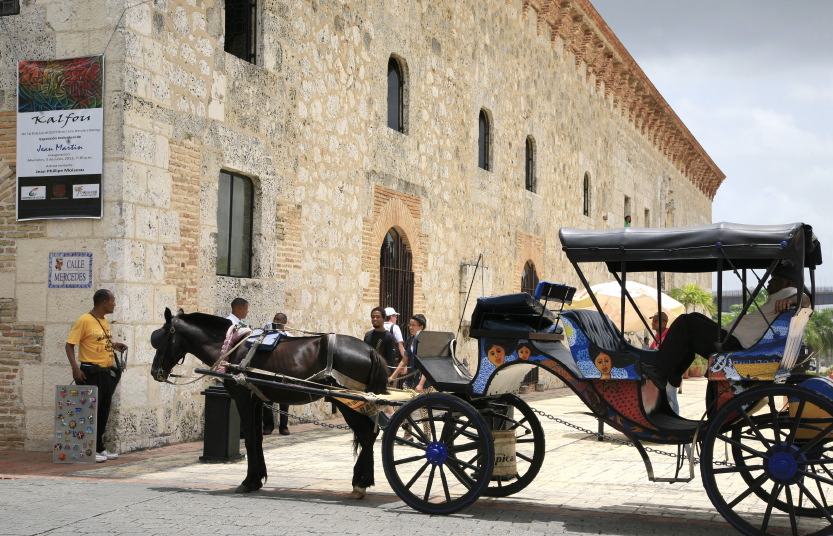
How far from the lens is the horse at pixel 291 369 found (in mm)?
7414

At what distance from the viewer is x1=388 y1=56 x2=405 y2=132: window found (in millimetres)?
15430

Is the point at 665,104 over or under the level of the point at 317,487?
over

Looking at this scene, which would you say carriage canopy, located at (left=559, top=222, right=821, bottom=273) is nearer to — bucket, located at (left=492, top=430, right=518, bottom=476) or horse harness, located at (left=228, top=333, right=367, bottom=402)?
bucket, located at (left=492, top=430, right=518, bottom=476)

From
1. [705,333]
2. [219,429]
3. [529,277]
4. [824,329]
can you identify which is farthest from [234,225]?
[824,329]

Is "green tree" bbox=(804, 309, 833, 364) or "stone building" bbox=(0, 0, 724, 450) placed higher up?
"stone building" bbox=(0, 0, 724, 450)

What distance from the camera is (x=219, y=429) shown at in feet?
29.9

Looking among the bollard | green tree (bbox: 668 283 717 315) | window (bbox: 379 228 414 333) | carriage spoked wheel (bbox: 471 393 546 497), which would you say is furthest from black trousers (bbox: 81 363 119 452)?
green tree (bbox: 668 283 717 315)

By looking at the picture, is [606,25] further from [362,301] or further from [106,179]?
[106,179]

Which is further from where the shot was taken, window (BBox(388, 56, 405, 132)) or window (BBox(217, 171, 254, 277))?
window (BBox(388, 56, 405, 132))

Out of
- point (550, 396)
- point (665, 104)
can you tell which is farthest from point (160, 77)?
point (665, 104)

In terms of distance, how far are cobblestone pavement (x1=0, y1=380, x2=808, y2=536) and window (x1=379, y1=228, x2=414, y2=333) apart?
5097 mm

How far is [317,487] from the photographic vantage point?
783cm

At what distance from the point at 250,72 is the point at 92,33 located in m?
2.25

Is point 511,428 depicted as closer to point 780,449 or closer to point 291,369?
point 291,369
